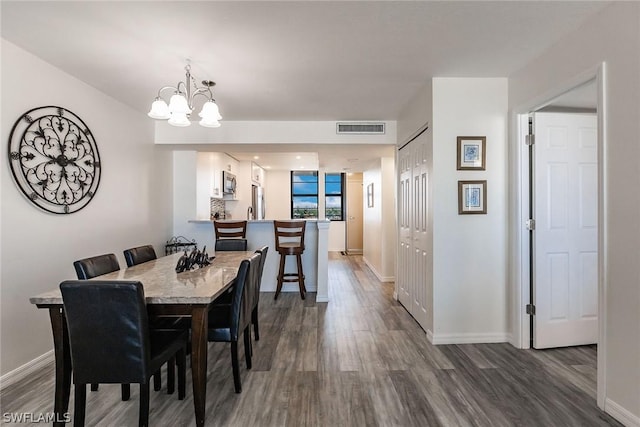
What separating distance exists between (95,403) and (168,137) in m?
3.14

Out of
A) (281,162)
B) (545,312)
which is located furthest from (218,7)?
(281,162)

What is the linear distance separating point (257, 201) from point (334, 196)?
238cm

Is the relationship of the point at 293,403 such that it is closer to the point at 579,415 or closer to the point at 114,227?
the point at 579,415

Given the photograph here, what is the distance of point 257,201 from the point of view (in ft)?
25.5

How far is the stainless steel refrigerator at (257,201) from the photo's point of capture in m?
7.53

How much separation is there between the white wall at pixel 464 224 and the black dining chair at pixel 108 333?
2337mm

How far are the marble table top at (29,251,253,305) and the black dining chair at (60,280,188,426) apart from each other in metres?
0.16

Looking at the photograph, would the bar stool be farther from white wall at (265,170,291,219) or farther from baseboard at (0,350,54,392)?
white wall at (265,170,291,219)

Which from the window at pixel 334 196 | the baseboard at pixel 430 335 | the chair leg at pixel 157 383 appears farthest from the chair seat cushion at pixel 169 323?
the window at pixel 334 196

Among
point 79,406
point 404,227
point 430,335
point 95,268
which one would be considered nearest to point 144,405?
point 79,406

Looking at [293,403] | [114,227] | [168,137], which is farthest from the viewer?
[168,137]

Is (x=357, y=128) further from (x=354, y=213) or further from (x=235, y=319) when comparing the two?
(x=354, y=213)

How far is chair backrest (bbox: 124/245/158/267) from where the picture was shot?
2.57 meters

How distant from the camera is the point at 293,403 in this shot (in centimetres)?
193
